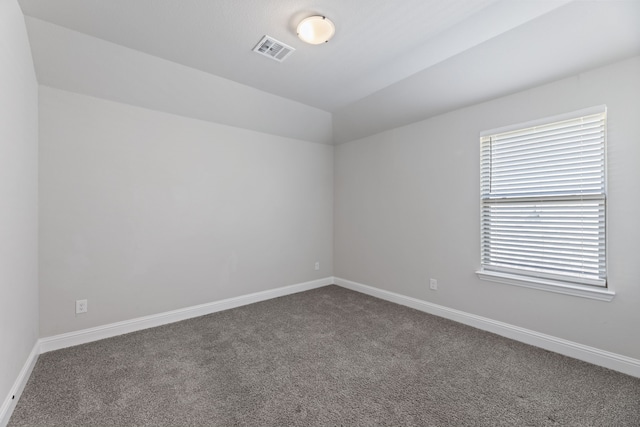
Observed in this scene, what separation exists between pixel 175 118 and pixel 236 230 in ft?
4.89

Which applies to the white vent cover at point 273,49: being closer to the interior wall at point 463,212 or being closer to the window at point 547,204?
the interior wall at point 463,212

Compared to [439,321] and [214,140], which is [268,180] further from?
[439,321]

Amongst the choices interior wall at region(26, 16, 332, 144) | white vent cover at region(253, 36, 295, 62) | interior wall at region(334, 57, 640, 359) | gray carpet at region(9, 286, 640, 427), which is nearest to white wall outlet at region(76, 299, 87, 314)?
gray carpet at region(9, 286, 640, 427)

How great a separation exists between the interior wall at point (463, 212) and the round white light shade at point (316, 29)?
1.78 metres

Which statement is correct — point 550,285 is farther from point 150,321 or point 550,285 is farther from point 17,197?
point 17,197

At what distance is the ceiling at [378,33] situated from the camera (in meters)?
1.94

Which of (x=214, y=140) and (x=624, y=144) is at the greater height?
(x=214, y=140)

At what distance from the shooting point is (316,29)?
2.14 metres

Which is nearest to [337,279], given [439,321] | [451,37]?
[439,321]

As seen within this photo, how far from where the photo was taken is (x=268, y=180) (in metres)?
3.99

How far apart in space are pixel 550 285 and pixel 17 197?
13.7ft

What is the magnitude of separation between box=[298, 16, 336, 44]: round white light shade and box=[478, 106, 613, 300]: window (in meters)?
1.90

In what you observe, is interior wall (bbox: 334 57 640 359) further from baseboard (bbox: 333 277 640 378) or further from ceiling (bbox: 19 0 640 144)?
ceiling (bbox: 19 0 640 144)

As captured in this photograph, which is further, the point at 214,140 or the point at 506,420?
the point at 214,140
